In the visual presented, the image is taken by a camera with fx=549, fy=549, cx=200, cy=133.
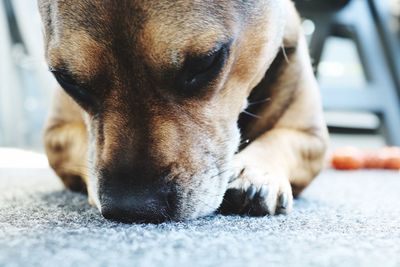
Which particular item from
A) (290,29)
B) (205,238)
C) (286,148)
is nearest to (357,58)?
(290,29)

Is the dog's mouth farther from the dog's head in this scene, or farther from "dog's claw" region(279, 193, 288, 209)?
"dog's claw" region(279, 193, 288, 209)

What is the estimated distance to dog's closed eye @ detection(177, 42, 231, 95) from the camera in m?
1.00

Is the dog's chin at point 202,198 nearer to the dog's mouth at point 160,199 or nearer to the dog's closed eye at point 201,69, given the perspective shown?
the dog's mouth at point 160,199

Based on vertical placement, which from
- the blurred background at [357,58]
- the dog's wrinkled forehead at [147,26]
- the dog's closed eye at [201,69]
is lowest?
the blurred background at [357,58]

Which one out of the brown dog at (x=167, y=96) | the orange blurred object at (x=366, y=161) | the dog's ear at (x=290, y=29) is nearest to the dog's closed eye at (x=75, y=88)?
the brown dog at (x=167, y=96)

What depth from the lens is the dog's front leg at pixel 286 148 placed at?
3.52ft

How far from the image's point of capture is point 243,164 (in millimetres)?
1145

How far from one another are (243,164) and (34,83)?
3279 mm

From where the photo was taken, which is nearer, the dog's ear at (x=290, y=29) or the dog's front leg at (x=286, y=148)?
the dog's front leg at (x=286, y=148)

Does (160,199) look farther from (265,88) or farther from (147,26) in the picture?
(265,88)

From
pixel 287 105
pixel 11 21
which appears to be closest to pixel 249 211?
pixel 287 105

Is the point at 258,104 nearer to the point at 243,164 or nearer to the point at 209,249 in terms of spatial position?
the point at 243,164

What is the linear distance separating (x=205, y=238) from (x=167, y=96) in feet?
1.06

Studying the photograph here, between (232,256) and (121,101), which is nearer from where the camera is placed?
(232,256)
